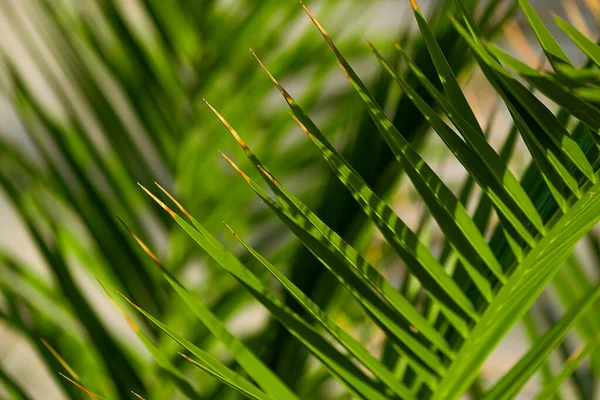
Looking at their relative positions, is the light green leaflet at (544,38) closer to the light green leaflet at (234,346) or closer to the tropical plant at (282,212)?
the tropical plant at (282,212)

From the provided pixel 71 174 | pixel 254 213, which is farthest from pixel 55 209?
pixel 254 213

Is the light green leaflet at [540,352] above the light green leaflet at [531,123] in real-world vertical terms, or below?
below

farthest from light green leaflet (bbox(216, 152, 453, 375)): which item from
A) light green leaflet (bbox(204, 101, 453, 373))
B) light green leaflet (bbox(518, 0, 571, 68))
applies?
light green leaflet (bbox(518, 0, 571, 68))

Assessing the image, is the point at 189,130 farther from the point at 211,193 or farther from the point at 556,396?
the point at 556,396

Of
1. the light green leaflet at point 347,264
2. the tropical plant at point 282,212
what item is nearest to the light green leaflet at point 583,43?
the tropical plant at point 282,212

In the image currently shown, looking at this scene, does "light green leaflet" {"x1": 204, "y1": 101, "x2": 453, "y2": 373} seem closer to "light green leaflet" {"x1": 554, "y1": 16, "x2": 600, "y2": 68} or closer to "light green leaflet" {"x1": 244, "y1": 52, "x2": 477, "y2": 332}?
"light green leaflet" {"x1": 244, "y1": 52, "x2": 477, "y2": 332}

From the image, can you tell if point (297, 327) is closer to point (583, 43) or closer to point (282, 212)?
point (282, 212)

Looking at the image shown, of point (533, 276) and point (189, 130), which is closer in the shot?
point (533, 276)

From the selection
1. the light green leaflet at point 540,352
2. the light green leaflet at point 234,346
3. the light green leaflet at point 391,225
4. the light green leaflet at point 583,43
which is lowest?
the light green leaflet at point 234,346
